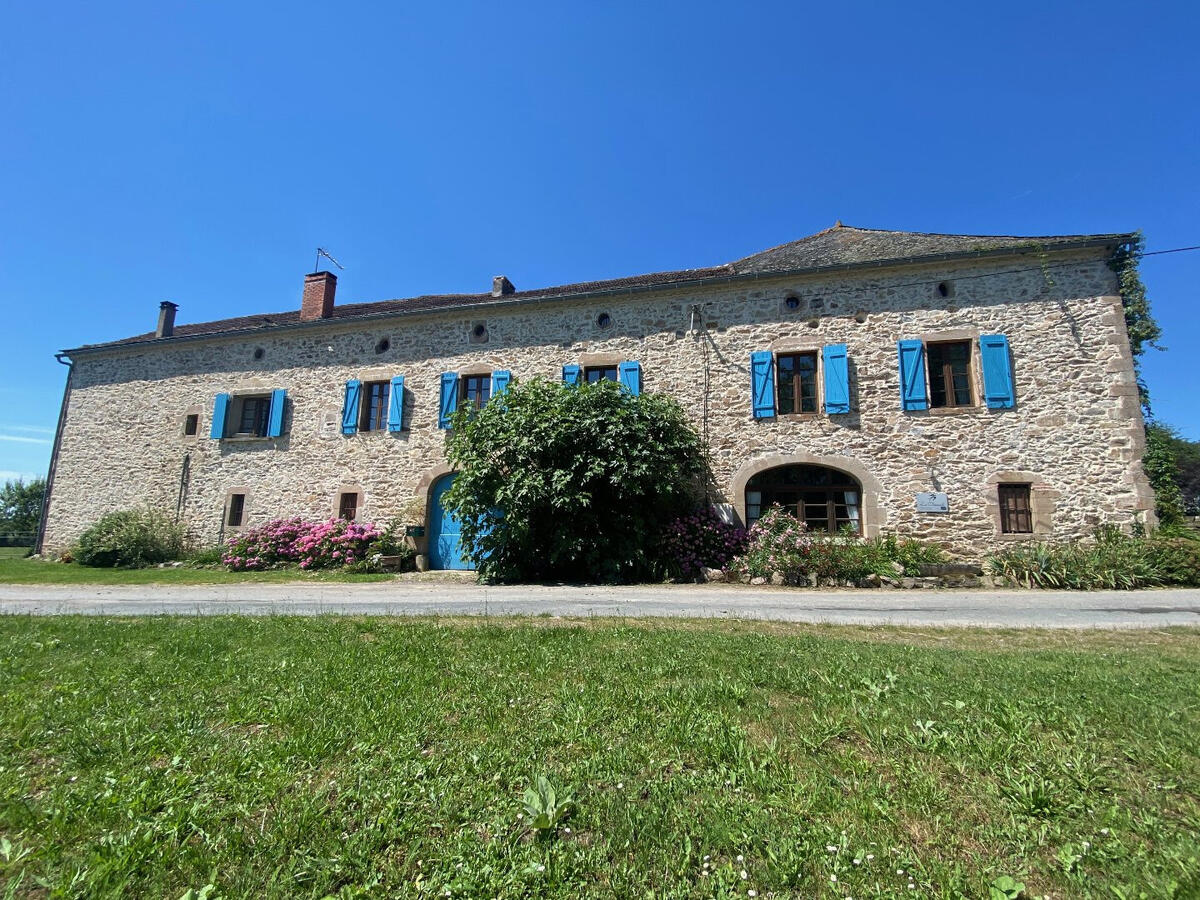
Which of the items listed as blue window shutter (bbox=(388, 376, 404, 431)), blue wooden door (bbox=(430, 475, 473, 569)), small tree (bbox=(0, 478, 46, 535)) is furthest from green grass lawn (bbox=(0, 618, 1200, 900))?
small tree (bbox=(0, 478, 46, 535))

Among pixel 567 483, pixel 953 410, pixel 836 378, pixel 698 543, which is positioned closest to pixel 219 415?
pixel 567 483

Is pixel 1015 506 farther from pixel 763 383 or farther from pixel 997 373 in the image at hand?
pixel 763 383

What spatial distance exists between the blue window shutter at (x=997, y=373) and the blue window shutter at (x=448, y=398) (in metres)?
12.0

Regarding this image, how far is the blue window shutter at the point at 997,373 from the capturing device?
10.8 m

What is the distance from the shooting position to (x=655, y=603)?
7.05m

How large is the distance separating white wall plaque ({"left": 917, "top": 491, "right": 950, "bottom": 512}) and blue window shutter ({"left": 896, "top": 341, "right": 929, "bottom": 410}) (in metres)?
1.82

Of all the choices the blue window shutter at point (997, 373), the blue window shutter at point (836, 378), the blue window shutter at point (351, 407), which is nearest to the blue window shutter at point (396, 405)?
the blue window shutter at point (351, 407)

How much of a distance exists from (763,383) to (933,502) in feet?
13.7

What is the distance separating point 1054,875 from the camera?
5.55 feet

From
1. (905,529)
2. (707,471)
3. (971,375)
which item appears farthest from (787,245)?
(905,529)

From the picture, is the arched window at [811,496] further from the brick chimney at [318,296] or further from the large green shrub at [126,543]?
the large green shrub at [126,543]

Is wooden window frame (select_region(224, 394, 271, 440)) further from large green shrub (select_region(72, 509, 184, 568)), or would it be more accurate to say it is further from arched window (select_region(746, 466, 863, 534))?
arched window (select_region(746, 466, 863, 534))

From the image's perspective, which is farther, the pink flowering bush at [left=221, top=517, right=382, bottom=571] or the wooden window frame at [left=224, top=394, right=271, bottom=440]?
the wooden window frame at [left=224, top=394, right=271, bottom=440]

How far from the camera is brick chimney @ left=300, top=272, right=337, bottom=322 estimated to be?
16.0m
